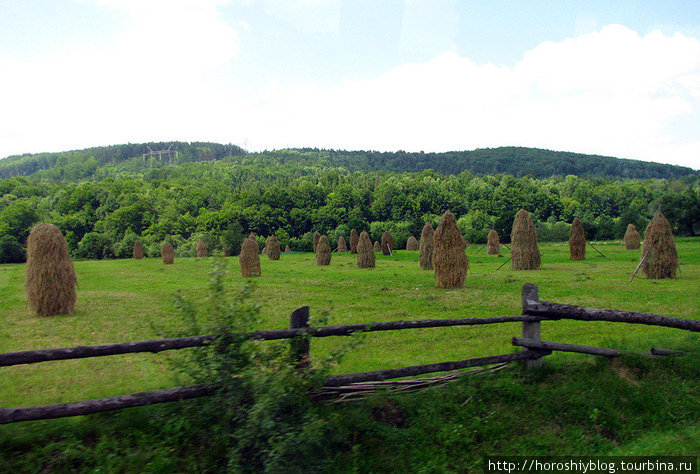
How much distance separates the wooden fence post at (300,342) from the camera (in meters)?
4.26

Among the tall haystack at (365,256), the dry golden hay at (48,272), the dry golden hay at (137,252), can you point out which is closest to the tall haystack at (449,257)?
the tall haystack at (365,256)

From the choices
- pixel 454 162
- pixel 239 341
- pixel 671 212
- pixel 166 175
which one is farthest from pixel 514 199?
pixel 239 341

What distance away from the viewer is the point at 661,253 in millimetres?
17047

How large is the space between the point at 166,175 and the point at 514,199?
69.7 m

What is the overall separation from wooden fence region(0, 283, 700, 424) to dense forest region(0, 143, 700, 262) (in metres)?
27.7

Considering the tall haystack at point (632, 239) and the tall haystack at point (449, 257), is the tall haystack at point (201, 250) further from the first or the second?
the tall haystack at point (632, 239)

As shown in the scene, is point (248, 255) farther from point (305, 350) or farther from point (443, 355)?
point (305, 350)

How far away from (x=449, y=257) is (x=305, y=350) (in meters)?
13.6

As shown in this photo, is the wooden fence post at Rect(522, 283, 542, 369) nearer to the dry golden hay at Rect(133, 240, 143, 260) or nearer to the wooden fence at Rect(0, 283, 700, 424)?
the wooden fence at Rect(0, 283, 700, 424)

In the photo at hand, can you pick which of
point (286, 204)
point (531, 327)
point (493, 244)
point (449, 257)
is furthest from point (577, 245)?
point (286, 204)

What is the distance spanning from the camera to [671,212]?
4238 cm

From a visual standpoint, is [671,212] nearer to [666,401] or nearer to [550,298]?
[550,298]

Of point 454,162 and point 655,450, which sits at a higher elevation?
point 454,162

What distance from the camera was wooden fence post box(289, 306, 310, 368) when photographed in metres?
4.26
